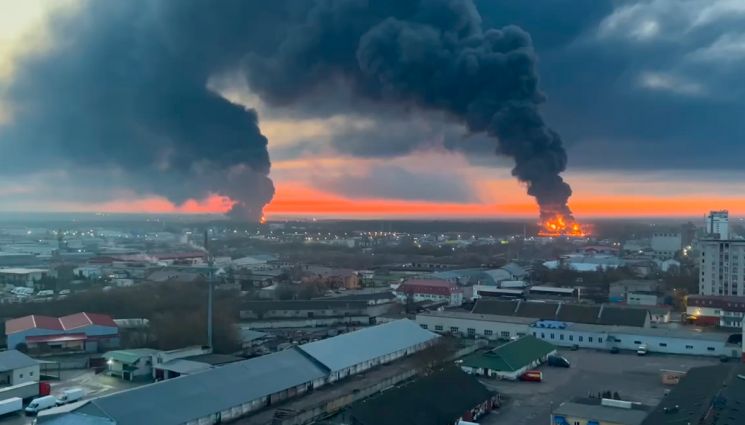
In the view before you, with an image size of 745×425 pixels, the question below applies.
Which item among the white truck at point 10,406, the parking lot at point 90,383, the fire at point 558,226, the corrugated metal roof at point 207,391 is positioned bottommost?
the parking lot at point 90,383

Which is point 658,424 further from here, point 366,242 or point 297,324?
point 366,242

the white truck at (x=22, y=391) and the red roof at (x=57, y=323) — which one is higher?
the red roof at (x=57, y=323)

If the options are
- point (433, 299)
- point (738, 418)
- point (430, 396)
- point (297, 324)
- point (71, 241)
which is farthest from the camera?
point (71, 241)

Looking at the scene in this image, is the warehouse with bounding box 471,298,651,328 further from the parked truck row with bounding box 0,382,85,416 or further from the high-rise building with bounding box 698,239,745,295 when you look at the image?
the parked truck row with bounding box 0,382,85,416

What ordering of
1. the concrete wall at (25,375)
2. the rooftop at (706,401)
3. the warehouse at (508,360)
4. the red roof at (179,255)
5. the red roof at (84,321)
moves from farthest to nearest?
the red roof at (179,255) → the red roof at (84,321) → the warehouse at (508,360) → the concrete wall at (25,375) → the rooftop at (706,401)

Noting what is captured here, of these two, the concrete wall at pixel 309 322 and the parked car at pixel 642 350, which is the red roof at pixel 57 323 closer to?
the concrete wall at pixel 309 322

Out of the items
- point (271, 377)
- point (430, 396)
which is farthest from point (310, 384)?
point (430, 396)

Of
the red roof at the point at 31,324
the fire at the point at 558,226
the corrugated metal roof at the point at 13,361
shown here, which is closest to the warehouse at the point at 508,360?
the corrugated metal roof at the point at 13,361
